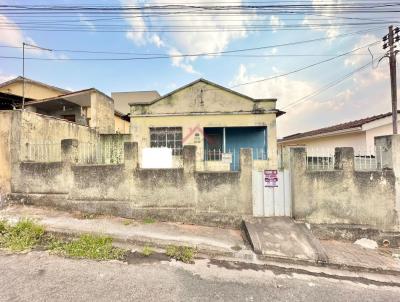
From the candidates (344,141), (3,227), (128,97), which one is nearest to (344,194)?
(3,227)

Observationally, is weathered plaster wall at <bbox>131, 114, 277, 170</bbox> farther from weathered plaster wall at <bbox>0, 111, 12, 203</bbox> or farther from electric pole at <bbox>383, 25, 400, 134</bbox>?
electric pole at <bbox>383, 25, 400, 134</bbox>

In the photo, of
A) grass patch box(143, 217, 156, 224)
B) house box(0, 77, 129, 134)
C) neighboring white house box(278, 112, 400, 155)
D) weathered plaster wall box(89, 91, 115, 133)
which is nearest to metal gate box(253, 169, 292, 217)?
grass patch box(143, 217, 156, 224)

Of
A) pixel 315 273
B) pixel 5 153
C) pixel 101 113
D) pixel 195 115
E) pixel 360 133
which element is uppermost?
pixel 101 113

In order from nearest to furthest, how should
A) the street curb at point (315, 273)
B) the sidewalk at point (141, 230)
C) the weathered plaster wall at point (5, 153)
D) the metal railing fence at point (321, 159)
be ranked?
1. the street curb at point (315, 273)
2. the sidewalk at point (141, 230)
3. the metal railing fence at point (321, 159)
4. the weathered plaster wall at point (5, 153)

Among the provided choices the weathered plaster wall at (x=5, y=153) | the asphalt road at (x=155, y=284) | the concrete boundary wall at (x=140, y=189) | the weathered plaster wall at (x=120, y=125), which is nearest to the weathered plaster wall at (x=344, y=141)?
the concrete boundary wall at (x=140, y=189)

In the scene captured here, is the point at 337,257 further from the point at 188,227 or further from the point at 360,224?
the point at 188,227

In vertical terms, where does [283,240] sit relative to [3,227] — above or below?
below

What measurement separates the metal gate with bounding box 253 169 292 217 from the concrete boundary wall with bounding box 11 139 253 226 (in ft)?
0.60

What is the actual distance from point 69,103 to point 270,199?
10906mm

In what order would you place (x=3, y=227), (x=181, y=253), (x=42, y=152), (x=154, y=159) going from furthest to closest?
(x=42, y=152), (x=154, y=159), (x=3, y=227), (x=181, y=253)

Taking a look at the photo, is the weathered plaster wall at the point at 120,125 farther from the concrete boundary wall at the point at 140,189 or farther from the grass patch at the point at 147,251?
the grass patch at the point at 147,251

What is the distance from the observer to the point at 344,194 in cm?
575

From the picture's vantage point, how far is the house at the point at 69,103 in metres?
11.0

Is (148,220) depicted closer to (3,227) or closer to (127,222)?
(127,222)
